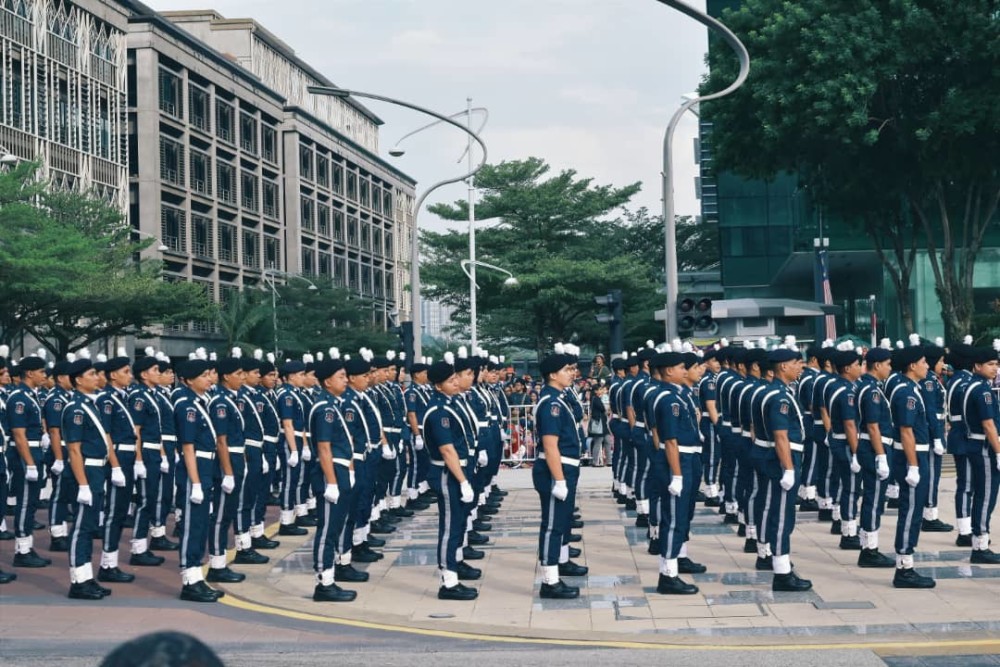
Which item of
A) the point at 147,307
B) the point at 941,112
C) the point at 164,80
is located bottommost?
the point at 147,307

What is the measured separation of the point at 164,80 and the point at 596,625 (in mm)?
55926

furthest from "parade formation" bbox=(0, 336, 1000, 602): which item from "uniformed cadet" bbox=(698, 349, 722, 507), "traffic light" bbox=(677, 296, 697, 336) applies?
"traffic light" bbox=(677, 296, 697, 336)

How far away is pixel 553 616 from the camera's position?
997cm

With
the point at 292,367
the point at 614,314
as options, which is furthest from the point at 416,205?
the point at 292,367

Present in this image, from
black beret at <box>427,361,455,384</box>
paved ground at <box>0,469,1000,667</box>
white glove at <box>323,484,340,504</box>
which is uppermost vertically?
black beret at <box>427,361,455,384</box>

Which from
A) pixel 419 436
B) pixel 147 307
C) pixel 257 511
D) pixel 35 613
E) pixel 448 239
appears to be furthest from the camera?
pixel 448 239

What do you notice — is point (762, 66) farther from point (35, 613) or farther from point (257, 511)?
point (35, 613)

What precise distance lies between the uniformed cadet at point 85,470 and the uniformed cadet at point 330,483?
192 centimetres

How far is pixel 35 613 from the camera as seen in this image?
1034cm

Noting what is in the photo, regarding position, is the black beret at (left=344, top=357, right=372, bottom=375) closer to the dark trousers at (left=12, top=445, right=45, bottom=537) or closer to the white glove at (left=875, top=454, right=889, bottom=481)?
the dark trousers at (left=12, top=445, right=45, bottom=537)

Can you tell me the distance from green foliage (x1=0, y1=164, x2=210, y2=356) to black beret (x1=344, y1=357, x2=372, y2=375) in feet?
76.9

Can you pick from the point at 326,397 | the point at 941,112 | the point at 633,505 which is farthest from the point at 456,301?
the point at 326,397

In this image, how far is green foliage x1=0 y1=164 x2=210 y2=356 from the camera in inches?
1326

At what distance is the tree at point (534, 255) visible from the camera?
4956cm
